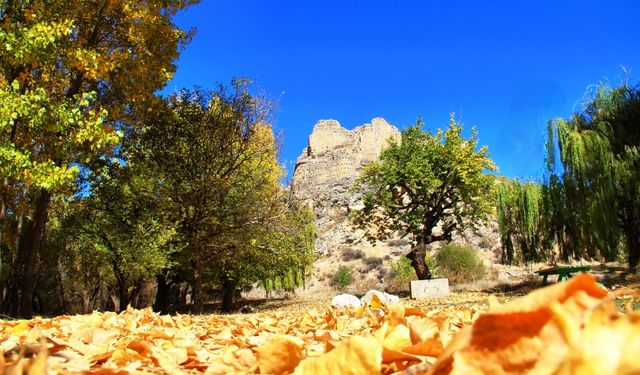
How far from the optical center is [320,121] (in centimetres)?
9119

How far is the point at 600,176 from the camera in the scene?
15391 millimetres

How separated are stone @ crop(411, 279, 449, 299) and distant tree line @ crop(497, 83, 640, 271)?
17.3 feet

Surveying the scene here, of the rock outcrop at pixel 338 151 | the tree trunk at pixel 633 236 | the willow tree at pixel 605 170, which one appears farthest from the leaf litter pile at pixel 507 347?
the rock outcrop at pixel 338 151

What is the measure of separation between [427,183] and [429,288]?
5489 mm

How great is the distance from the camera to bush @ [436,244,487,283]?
36.5 m

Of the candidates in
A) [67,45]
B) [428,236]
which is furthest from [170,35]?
[428,236]

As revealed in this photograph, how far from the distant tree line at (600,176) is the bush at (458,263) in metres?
17.3

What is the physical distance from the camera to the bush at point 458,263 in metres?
36.5

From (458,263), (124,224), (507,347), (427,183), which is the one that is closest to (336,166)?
(458,263)

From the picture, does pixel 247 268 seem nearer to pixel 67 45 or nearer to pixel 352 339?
pixel 67 45

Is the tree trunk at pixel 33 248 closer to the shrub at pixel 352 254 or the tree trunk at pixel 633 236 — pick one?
the tree trunk at pixel 633 236

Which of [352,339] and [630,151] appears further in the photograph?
[630,151]

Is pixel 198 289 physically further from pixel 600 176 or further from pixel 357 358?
pixel 357 358

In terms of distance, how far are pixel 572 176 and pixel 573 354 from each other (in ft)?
59.3
